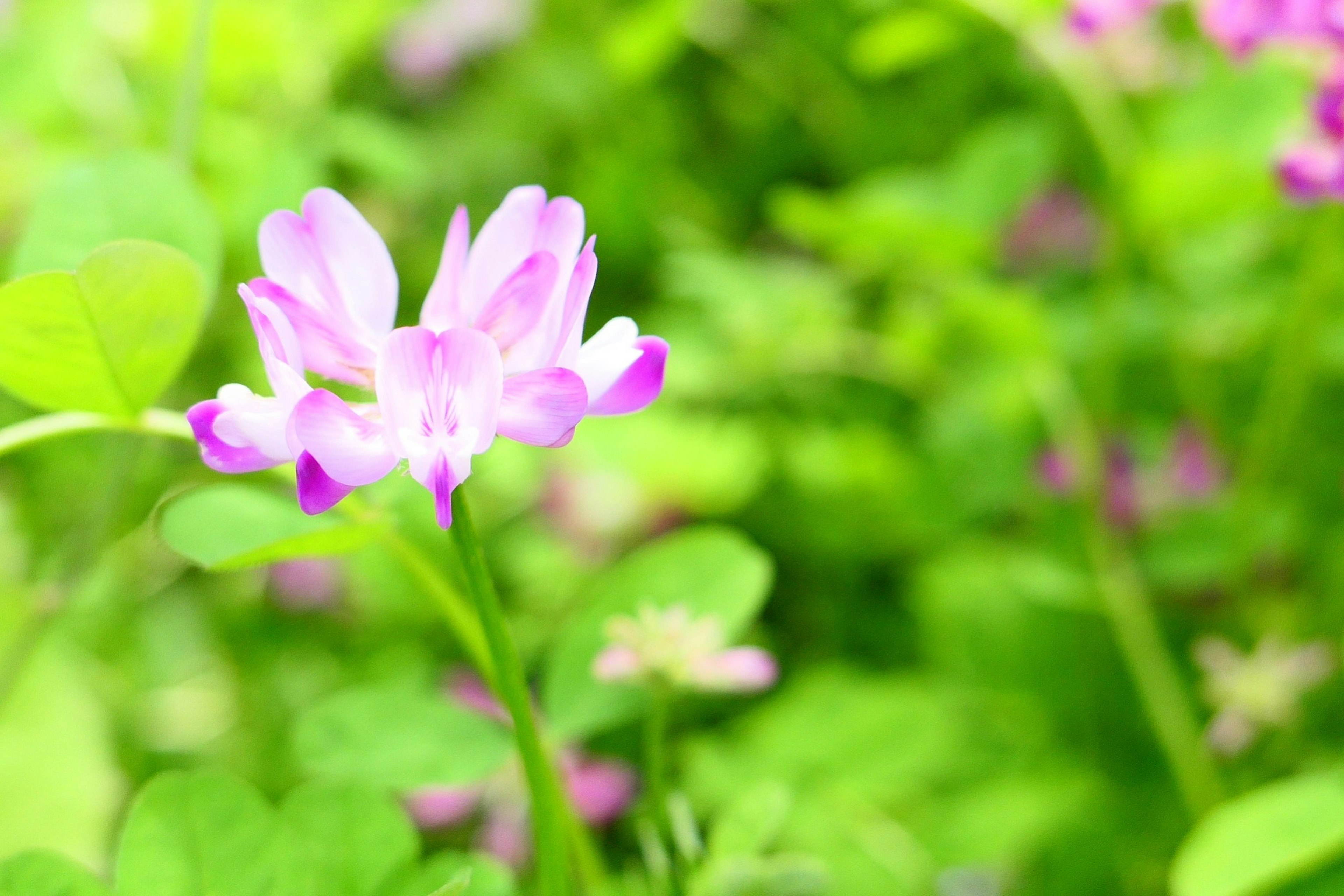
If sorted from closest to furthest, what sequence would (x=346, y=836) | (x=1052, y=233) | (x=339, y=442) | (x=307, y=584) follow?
(x=339, y=442)
(x=346, y=836)
(x=307, y=584)
(x=1052, y=233)

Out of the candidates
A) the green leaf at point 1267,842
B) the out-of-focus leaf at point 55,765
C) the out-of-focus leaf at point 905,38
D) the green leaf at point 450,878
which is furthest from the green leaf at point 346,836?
the out-of-focus leaf at point 905,38

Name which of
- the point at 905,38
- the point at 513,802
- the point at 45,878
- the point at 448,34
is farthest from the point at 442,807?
the point at 448,34

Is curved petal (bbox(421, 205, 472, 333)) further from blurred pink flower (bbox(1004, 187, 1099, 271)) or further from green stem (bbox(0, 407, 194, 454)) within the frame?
blurred pink flower (bbox(1004, 187, 1099, 271))

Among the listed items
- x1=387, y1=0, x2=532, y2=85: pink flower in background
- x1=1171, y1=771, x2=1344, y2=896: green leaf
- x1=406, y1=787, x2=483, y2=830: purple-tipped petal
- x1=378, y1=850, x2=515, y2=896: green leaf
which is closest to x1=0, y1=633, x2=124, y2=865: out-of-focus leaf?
x1=406, y1=787, x2=483, y2=830: purple-tipped petal

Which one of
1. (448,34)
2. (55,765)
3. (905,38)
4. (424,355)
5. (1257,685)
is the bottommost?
(1257,685)

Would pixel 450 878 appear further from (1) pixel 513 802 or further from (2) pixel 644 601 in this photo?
(1) pixel 513 802

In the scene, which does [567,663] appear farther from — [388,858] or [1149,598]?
[1149,598]

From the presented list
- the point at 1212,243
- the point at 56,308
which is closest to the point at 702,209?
the point at 1212,243
